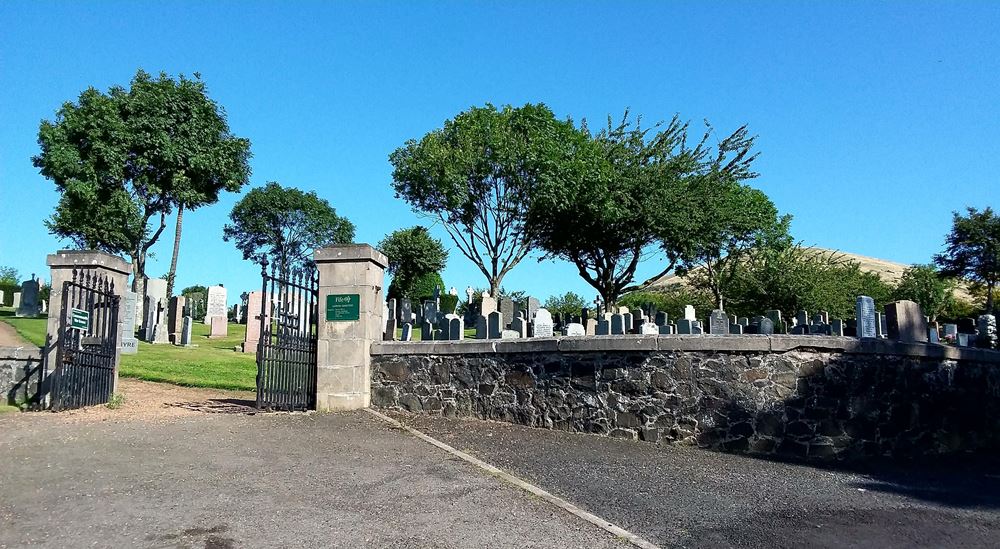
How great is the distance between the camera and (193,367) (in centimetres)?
1590

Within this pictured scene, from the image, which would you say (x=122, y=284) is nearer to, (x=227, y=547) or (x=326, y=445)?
(x=326, y=445)

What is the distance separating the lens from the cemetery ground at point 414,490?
16.9 ft

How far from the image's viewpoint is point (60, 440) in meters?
7.82

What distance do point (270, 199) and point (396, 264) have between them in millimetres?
12307

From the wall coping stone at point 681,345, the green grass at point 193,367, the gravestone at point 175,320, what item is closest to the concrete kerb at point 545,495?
the wall coping stone at point 681,345

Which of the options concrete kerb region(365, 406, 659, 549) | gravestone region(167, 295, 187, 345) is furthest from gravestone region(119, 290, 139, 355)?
concrete kerb region(365, 406, 659, 549)

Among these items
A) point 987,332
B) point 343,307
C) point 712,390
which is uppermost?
point 343,307

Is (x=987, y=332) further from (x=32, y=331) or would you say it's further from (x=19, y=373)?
(x=32, y=331)

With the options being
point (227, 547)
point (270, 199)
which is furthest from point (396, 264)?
point (227, 547)

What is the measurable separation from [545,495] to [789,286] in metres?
33.2

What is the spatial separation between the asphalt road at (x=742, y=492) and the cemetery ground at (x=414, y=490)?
3cm

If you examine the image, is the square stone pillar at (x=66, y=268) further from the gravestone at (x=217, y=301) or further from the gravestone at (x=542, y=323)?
the gravestone at (x=217, y=301)

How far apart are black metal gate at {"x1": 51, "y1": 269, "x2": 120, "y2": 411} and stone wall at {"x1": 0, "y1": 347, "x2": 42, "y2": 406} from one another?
0.63 m

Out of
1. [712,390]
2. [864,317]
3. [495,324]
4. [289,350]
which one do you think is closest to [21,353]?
[289,350]
